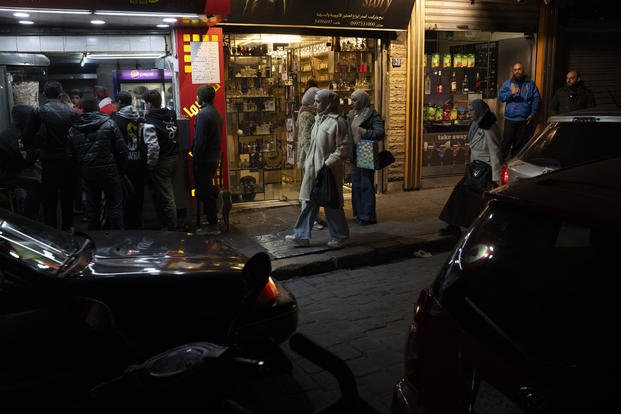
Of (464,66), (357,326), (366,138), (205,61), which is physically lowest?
(357,326)

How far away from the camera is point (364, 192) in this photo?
9227 mm

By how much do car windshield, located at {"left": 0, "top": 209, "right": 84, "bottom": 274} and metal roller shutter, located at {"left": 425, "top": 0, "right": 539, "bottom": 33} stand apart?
9175mm

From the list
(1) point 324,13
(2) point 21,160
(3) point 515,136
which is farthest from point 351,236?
(3) point 515,136

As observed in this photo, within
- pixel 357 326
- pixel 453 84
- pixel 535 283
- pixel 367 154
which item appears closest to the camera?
pixel 535 283

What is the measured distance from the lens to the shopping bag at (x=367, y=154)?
902cm

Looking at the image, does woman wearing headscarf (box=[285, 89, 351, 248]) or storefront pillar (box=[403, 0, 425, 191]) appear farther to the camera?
storefront pillar (box=[403, 0, 425, 191])

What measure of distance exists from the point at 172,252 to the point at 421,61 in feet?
27.6

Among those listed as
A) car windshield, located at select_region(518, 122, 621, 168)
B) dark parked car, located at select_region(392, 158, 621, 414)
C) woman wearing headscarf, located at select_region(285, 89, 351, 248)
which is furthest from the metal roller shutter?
dark parked car, located at select_region(392, 158, 621, 414)

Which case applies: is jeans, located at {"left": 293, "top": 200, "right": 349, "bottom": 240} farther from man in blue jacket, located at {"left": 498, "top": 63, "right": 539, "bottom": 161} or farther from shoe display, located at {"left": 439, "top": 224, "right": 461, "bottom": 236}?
man in blue jacket, located at {"left": 498, "top": 63, "right": 539, "bottom": 161}

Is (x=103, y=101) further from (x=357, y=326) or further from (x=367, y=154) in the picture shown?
(x=357, y=326)

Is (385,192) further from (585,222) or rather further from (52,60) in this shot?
(585,222)

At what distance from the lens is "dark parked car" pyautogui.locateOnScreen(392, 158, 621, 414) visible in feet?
6.56

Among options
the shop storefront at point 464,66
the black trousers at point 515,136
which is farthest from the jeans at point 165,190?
the black trousers at point 515,136

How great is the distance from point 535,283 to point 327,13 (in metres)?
8.87
